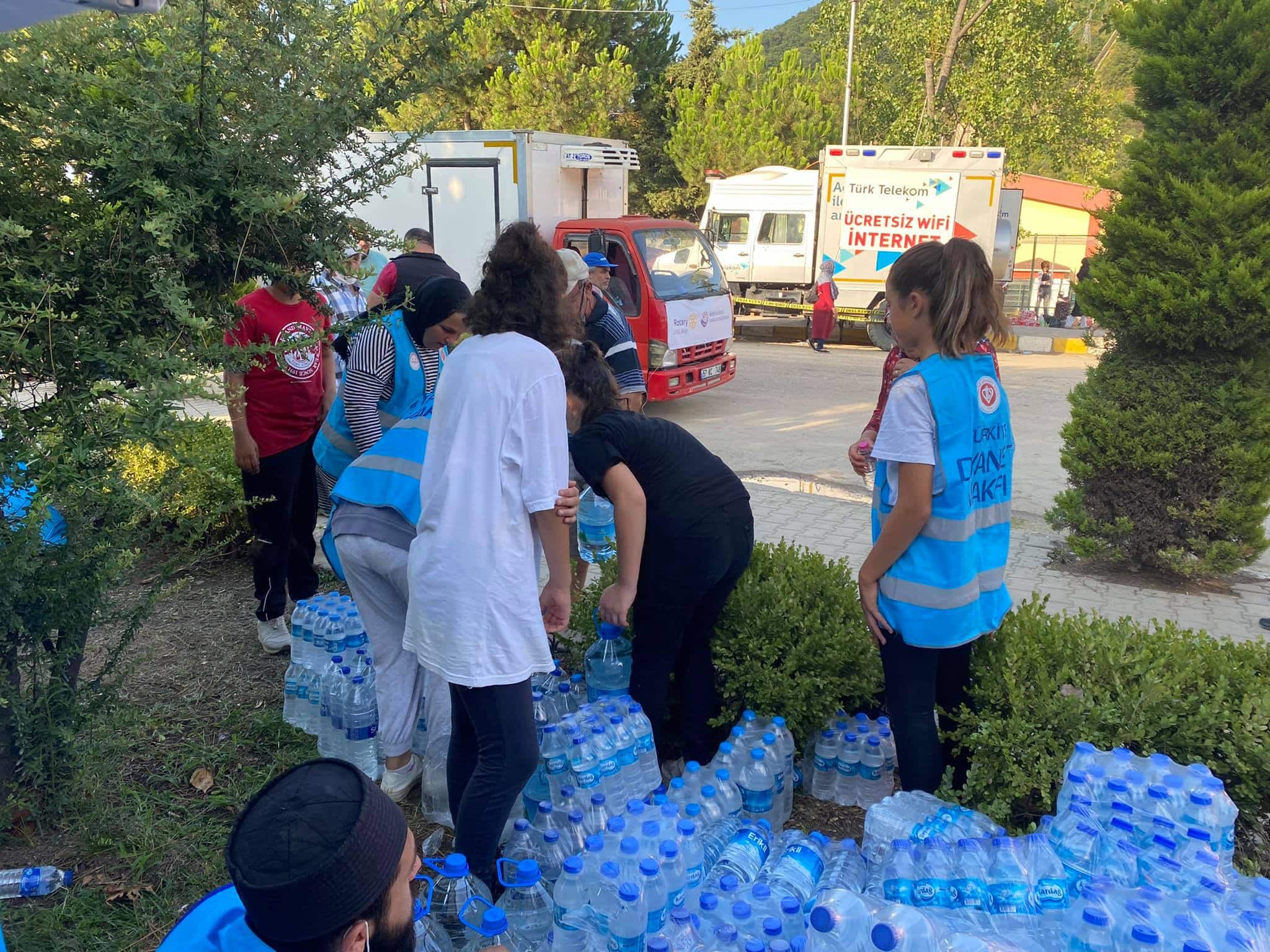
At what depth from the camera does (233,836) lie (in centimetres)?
148

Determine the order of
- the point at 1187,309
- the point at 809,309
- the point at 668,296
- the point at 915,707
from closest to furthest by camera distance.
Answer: the point at 915,707 → the point at 1187,309 → the point at 668,296 → the point at 809,309

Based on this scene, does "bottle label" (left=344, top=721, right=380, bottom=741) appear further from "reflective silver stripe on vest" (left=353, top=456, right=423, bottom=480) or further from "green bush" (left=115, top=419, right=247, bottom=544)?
"green bush" (left=115, top=419, right=247, bottom=544)

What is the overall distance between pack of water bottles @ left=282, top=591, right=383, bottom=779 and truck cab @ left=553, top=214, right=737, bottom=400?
22.6 ft

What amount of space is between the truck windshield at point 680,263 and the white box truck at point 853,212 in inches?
244

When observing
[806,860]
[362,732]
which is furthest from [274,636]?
[806,860]

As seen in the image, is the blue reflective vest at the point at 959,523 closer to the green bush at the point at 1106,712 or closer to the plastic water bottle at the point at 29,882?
the green bush at the point at 1106,712

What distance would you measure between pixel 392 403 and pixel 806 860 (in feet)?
7.87

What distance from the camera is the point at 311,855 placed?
4.67 feet

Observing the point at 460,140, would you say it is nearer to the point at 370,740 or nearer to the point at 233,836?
the point at 370,740

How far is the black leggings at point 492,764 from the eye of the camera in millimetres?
2697

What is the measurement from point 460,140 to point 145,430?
10.9 meters

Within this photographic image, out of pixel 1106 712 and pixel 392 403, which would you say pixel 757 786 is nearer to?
pixel 1106 712

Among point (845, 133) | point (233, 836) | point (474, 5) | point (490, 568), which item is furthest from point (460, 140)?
point (845, 133)

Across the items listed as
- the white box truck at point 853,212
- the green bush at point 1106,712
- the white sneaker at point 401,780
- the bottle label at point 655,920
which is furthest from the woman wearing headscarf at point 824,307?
the bottle label at point 655,920
